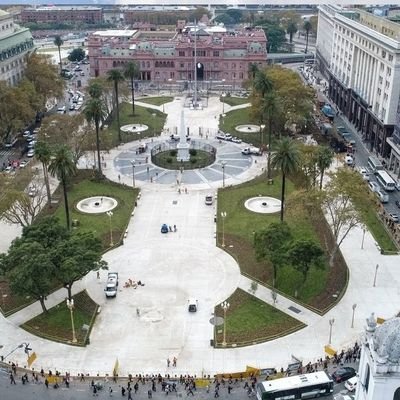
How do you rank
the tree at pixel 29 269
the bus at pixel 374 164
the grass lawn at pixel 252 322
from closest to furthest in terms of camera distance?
the tree at pixel 29 269, the grass lawn at pixel 252 322, the bus at pixel 374 164

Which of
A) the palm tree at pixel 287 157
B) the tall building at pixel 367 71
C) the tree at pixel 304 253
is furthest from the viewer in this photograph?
the tall building at pixel 367 71

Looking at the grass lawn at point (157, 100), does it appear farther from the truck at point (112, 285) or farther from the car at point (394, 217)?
the truck at point (112, 285)

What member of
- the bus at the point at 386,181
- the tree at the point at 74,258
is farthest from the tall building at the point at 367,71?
the tree at the point at 74,258

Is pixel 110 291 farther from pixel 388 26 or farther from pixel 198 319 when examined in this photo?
pixel 388 26

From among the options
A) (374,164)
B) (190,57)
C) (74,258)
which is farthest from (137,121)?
(74,258)

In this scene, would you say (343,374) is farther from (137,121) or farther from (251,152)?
(137,121)

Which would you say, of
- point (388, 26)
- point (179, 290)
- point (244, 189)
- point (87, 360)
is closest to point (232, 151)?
point (244, 189)
